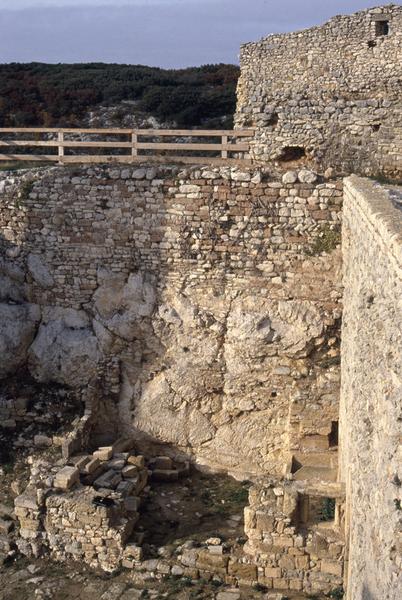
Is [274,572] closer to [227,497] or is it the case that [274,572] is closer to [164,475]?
[227,497]

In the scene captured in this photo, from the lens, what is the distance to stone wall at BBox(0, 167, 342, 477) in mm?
10531

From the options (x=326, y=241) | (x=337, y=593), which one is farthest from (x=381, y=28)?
(x=337, y=593)

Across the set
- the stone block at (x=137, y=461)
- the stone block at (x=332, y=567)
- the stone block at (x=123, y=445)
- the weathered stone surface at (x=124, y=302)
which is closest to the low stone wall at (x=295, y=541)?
the stone block at (x=332, y=567)

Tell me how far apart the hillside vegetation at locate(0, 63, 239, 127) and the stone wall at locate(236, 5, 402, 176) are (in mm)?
11676

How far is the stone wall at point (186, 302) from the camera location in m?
10.5

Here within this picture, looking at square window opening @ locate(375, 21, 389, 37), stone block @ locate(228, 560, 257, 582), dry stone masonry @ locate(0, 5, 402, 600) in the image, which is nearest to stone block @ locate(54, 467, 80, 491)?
dry stone masonry @ locate(0, 5, 402, 600)

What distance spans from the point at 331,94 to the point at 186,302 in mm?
7065

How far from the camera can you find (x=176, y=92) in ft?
101

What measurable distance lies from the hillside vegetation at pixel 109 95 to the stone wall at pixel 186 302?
17.9 metres

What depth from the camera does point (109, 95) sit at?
31.0 m

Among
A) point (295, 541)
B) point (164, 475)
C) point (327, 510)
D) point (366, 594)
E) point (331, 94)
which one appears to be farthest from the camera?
point (331, 94)

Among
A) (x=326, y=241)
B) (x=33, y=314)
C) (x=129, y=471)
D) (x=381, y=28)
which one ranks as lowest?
(x=129, y=471)

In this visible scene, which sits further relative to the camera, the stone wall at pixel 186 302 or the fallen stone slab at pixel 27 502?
the stone wall at pixel 186 302

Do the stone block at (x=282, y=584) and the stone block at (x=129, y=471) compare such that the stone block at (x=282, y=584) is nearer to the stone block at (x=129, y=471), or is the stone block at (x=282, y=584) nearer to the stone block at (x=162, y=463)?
the stone block at (x=129, y=471)
